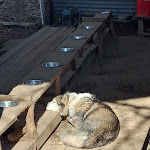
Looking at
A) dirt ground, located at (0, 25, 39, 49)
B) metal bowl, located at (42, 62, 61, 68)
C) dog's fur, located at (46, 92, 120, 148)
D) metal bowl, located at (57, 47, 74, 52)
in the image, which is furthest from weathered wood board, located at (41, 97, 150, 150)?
dirt ground, located at (0, 25, 39, 49)

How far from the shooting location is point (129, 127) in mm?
5109

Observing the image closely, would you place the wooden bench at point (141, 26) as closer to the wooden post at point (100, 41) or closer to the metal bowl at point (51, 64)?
the wooden post at point (100, 41)

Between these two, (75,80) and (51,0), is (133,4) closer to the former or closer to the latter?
(51,0)

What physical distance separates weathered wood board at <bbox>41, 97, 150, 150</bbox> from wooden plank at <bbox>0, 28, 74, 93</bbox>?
1146mm

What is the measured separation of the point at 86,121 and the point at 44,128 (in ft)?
1.61

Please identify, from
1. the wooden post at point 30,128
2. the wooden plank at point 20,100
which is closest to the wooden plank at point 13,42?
the wooden plank at point 20,100

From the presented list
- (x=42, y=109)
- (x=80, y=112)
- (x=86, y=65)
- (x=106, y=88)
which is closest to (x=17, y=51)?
(x=86, y=65)

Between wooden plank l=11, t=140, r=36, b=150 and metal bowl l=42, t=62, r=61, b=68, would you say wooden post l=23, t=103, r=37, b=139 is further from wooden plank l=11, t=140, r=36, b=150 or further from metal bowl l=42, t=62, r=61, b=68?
Result: metal bowl l=42, t=62, r=61, b=68

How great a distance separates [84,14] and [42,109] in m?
6.29

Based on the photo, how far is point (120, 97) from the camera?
20.1 feet

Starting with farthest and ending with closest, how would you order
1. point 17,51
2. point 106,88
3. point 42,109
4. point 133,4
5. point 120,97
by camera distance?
1. point 133,4
2. point 17,51
3. point 106,88
4. point 120,97
5. point 42,109

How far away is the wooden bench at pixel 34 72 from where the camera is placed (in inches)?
167

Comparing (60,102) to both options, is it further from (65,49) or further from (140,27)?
(140,27)

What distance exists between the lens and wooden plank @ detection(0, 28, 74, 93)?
19.2 feet
